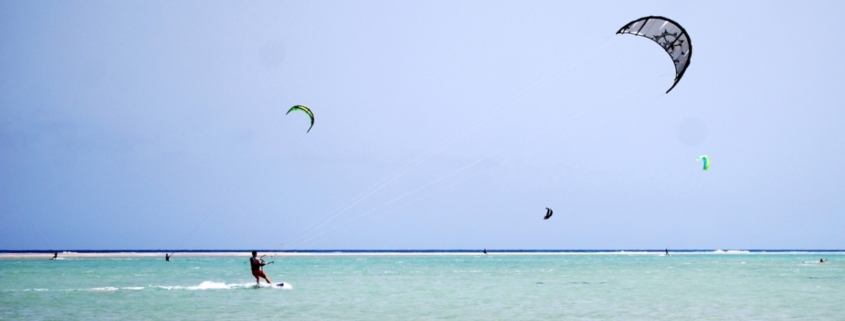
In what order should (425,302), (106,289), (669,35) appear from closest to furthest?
(669,35) < (425,302) < (106,289)

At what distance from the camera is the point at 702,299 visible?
17516 mm

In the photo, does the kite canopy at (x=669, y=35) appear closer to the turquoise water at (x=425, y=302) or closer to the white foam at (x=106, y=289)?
the turquoise water at (x=425, y=302)

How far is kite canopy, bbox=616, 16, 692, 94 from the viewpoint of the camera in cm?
1455

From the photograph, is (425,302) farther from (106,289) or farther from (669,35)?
(106,289)

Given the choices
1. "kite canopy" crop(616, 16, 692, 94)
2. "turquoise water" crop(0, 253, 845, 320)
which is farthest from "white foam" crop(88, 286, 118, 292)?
"kite canopy" crop(616, 16, 692, 94)

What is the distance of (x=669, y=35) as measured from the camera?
1518 centimetres

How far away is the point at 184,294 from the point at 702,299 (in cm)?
1249

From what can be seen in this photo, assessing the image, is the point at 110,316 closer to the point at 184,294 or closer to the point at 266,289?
the point at 184,294

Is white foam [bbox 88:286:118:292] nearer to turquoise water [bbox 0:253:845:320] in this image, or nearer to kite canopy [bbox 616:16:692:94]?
turquoise water [bbox 0:253:845:320]

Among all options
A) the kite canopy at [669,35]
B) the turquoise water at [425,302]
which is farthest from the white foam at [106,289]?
the kite canopy at [669,35]

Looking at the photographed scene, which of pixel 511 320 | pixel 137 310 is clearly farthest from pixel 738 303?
pixel 137 310

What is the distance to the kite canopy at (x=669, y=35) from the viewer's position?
14555 mm

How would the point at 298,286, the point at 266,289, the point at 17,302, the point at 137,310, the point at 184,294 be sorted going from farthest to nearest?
the point at 298,286, the point at 266,289, the point at 184,294, the point at 17,302, the point at 137,310

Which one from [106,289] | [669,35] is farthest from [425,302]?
[106,289]
